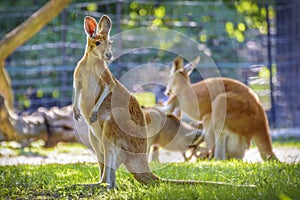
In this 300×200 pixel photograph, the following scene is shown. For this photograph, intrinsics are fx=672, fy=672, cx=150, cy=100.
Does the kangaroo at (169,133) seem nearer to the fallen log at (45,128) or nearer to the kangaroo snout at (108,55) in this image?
the fallen log at (45,128)

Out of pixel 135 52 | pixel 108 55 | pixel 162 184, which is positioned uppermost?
pixel 108 55

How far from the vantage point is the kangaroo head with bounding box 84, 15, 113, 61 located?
15.0ft

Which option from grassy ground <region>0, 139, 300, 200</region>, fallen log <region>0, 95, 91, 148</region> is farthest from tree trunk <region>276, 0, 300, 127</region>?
grassy ground <region>0, 139, 300, 200</region>

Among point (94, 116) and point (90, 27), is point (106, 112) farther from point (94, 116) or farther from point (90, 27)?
point (90, 27)

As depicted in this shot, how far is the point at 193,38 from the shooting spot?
502 inches

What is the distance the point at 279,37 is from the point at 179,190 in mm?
8642

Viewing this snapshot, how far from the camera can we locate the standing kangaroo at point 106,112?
15.2 ft

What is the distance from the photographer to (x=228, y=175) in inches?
207

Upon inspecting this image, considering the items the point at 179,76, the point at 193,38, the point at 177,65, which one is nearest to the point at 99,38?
the point at 177,65

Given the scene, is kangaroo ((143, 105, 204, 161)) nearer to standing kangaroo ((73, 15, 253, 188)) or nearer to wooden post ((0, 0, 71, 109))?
wooden post ((0, 0, 71, 109))

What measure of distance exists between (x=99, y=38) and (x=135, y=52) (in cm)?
800

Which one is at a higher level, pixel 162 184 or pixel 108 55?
pixel 108 55

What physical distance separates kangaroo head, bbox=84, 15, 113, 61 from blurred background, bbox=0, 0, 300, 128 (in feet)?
22.5

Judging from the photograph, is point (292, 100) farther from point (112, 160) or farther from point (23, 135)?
point (112, 160)
